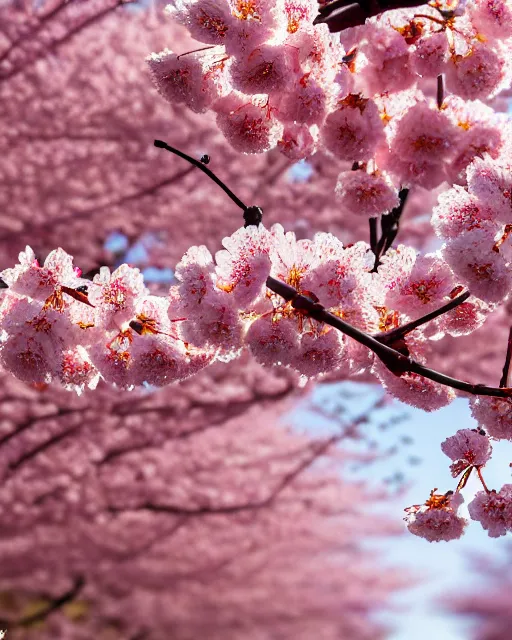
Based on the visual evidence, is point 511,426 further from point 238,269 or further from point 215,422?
point 215,422

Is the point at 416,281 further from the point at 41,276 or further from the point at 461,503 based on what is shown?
the point at 41,276

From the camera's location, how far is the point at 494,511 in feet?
5.06

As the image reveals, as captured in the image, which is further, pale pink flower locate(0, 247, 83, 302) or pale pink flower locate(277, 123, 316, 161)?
pale pink flower locate(277, 123, 316, 161)

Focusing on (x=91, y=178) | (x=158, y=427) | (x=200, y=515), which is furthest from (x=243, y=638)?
(x=91, y=178)

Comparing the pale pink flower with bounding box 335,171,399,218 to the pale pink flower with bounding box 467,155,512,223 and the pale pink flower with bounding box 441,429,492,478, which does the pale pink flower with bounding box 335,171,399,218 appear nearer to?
the pale pink flower with bounding box 467,155,512,223

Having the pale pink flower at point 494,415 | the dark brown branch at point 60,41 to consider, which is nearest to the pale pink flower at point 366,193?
the pale pink flower at point 494,415

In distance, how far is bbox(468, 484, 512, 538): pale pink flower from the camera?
153cm

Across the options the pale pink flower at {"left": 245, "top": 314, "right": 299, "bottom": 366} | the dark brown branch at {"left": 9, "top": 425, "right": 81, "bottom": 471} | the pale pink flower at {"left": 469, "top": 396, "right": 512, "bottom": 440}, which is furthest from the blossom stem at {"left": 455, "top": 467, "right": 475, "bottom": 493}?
the dark brown branch at {"left": 9, "top": 425, "right": 81, "bottom": 471}

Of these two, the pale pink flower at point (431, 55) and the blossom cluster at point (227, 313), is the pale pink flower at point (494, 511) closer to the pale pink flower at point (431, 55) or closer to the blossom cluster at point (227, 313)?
Answer: the blossom cluster at point (227, 313)

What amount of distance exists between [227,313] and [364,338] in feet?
0.89

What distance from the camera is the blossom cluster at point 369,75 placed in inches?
50.9

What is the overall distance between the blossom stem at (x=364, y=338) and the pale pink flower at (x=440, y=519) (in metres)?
0.47

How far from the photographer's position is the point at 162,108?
429 cm

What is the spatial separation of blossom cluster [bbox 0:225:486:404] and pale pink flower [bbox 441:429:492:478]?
99mm
